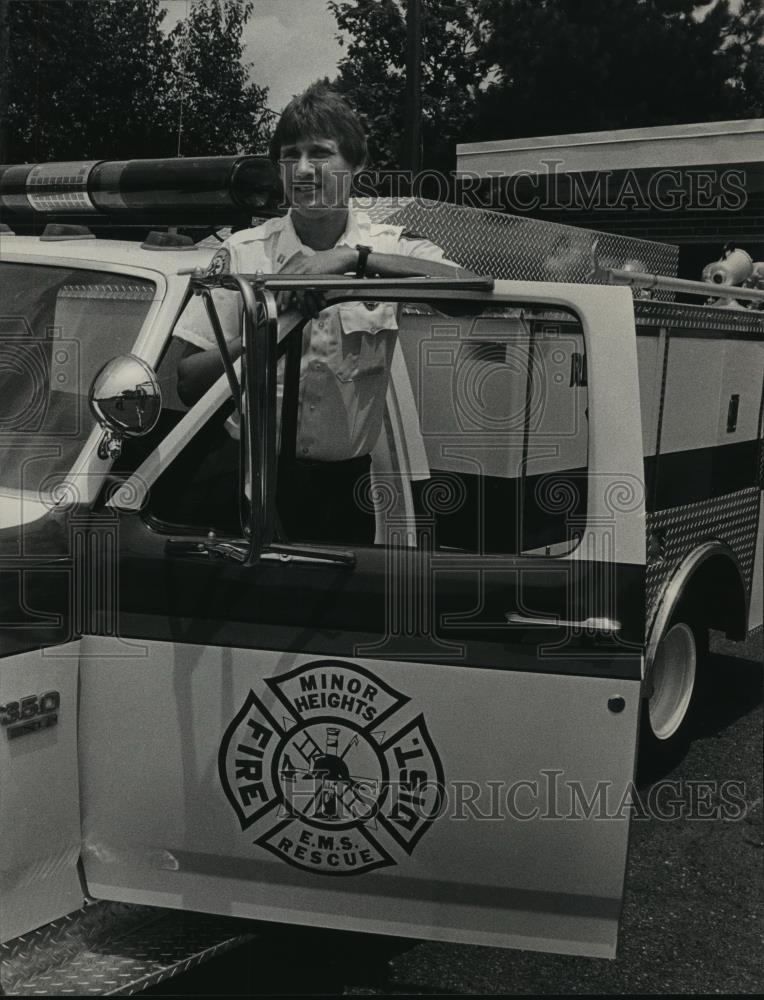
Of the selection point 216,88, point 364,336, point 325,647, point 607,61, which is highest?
point 607,61

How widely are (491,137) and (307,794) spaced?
180 centimetres

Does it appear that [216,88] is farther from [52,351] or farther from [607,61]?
[607,61]

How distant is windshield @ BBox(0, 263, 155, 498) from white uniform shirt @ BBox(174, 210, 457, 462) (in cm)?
27

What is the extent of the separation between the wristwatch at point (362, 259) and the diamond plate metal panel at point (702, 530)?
1.82 meters

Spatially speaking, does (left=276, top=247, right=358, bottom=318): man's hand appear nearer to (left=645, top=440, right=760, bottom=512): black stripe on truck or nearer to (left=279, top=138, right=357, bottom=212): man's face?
(left=279, top=138, right=357, bottom=212): man's face

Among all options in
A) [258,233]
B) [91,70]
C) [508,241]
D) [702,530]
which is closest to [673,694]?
[702,530]

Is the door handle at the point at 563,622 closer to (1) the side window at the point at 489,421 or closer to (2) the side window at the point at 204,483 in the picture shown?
(1) the side window at the point at 489,421

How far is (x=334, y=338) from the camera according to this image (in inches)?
112

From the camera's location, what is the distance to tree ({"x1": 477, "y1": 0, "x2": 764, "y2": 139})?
323 centimetres

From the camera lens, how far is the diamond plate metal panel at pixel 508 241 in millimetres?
3234

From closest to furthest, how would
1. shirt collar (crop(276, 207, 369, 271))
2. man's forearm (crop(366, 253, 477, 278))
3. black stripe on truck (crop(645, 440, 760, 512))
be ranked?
1. man's forearm (crop(366, 253, 477, 278))
2. shirt collar (crop(276, 207, 369, 271))
3. black stripe on truck (crop(645, 440, 760, 512))

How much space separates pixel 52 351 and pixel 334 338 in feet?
2.77

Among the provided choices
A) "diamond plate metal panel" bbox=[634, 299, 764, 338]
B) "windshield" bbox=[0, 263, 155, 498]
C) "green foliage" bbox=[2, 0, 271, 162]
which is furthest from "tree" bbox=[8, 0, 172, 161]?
"diamond plate metal panel" bbox=[634, 299, 764, 338]

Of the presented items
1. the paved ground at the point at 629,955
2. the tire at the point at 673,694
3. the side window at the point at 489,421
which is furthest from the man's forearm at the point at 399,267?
the tire at the point at 673,694
